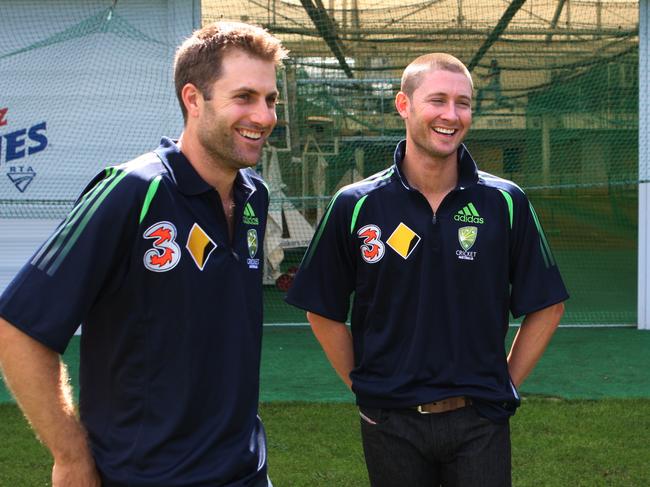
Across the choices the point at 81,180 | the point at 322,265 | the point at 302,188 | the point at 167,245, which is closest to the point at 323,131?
the point at 302,188

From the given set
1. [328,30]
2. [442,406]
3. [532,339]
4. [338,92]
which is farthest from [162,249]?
[328,30]

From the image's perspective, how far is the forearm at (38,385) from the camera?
1705 millimetres

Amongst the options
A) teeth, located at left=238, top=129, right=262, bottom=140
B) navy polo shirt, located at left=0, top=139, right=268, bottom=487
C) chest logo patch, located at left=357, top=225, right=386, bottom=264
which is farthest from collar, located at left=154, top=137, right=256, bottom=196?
chest logo patch, located at left=357, top=225, right=386, bottom=264

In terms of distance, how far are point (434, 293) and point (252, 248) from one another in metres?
0.67

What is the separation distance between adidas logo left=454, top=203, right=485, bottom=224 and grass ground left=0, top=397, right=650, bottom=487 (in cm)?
207

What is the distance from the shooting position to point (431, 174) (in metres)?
2.65

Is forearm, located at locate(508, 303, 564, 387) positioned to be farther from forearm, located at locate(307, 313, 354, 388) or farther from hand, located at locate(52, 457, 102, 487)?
hand, located at locate(52, 457, 102, 487)

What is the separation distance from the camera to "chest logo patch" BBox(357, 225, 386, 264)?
258cm

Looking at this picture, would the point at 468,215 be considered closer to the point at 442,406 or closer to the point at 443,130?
the point at 443,130

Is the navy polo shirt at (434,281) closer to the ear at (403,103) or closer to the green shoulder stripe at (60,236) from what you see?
the ear at (403,103)

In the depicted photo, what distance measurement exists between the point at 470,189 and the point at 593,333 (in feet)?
18.5

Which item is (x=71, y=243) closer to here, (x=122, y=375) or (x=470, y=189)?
(x=122, y=375)

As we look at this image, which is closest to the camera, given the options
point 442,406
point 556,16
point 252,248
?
point 252,248

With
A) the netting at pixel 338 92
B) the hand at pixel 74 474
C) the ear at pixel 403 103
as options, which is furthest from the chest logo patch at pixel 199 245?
the netting at pixel 338 92
